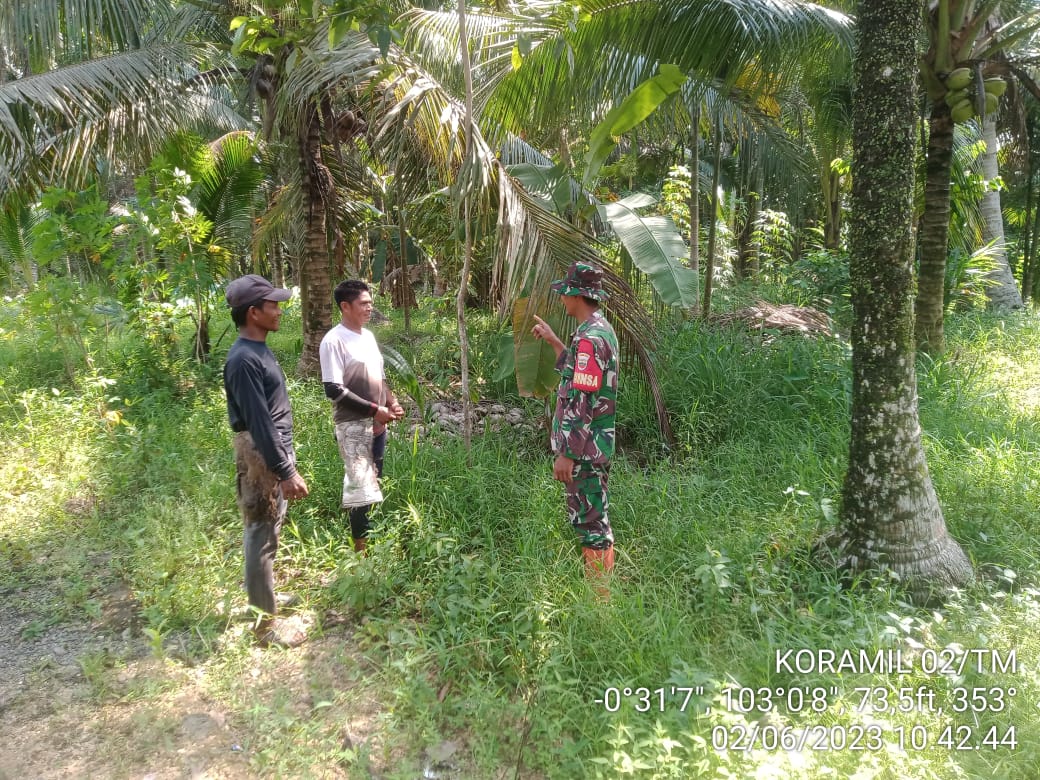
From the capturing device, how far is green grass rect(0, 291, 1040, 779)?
93.5 inches

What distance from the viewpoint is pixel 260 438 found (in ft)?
9.63

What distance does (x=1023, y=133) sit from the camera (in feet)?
22.4

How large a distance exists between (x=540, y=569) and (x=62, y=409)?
461cm

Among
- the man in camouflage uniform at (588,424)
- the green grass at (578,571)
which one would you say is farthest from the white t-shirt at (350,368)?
the man in camouflage uniform at (588,424)

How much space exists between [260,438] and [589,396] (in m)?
1.57

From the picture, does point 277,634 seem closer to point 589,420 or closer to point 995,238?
point 589,420

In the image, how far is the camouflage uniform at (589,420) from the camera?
3.17m

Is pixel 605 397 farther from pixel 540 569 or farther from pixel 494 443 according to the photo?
pixel 494 443

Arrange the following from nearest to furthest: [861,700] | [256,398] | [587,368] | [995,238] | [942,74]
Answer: [861,700] < [256,398] < [587,368] < [942,74] < [995,238]

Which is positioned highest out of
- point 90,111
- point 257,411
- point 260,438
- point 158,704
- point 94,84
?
point 94,84

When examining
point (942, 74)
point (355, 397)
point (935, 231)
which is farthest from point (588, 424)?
point (942, 74)

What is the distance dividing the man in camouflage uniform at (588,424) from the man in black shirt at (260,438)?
1306 mm

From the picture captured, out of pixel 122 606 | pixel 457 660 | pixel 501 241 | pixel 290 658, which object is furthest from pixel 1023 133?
pixel 122 606

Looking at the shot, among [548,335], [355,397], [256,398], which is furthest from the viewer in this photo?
[548,335]
